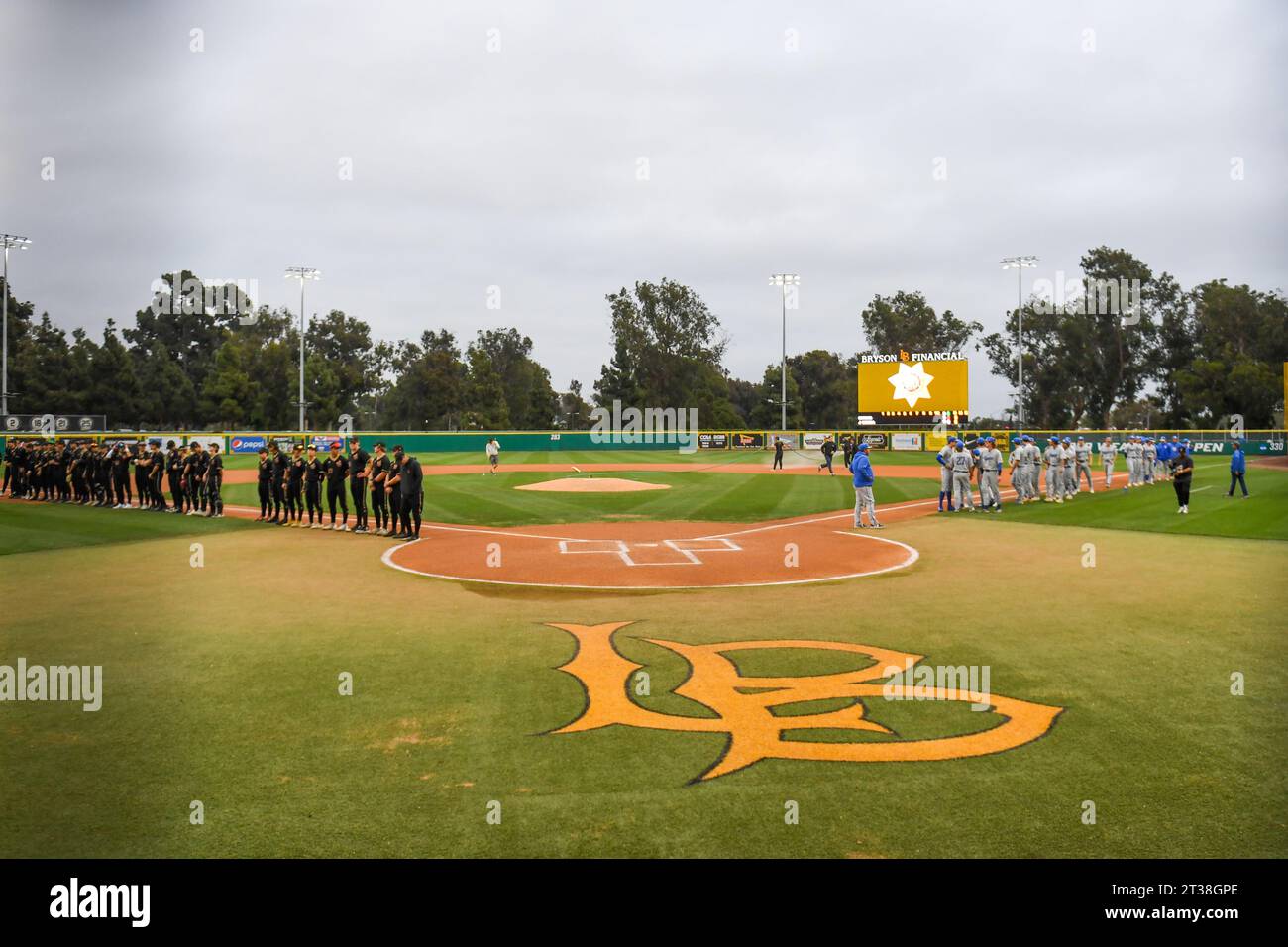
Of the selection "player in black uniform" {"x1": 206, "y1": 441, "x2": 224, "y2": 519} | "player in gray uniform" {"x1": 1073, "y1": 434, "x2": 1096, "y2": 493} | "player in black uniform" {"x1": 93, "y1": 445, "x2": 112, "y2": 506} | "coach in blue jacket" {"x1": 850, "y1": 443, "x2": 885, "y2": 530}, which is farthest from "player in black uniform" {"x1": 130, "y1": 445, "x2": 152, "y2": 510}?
"player in gray uniform" {"x1": 1073, "y1": 434, "x2": 1096, "y2": 493}

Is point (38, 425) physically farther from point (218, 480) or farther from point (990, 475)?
point (990, 475)

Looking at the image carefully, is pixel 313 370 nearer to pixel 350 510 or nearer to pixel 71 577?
pixel 350 510

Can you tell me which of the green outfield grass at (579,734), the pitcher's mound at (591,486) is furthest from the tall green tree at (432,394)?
the green outfield grass at (579,734)

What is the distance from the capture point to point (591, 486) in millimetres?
32594

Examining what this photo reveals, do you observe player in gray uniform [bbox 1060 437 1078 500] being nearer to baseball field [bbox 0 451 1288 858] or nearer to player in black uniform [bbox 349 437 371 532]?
baseball field [bbox 0 451 1288 858]

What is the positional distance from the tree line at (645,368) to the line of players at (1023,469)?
49.3 meters

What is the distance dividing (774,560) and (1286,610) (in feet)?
37.9

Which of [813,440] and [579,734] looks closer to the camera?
[579,734]

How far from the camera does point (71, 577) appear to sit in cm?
1336

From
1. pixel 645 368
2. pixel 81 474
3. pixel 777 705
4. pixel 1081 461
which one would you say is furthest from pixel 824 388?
pixel 777 705

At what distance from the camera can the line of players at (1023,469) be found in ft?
80.4

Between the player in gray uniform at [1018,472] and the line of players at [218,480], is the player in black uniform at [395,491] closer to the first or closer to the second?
the line of players at [218,480]

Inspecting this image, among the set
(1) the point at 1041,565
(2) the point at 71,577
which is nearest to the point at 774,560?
(1) the point at 1041,565

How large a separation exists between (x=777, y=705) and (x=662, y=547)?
Result: 1019cm
